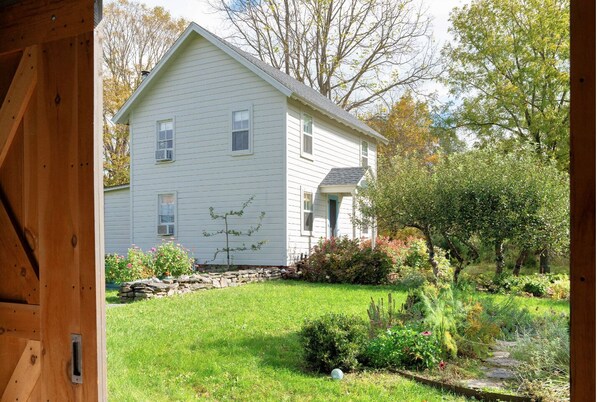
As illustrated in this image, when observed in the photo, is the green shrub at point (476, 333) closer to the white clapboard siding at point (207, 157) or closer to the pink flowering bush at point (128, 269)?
the pink flowering bush at point (128, 269)

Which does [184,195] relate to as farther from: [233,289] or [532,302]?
[532,302]

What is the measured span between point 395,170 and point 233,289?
17.7ft

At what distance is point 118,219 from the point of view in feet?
59.9

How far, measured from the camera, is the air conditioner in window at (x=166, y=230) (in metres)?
16.7

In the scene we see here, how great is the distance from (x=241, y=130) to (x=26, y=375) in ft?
44.6

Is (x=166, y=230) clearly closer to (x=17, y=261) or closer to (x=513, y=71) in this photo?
(x=513, y=71)

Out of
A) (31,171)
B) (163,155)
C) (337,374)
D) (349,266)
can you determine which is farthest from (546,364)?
(163,155)

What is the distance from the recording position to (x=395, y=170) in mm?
13445

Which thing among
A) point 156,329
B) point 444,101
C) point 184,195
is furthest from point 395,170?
point 444,101

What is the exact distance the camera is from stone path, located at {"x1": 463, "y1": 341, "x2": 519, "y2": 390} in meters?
4.75

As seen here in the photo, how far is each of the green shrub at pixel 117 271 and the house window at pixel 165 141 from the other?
524 centimetres

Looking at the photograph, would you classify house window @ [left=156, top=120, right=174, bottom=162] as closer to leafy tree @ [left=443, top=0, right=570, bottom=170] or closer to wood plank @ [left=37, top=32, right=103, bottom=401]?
leafy tree @ [left=443, top=0, right=570, bottom=170]

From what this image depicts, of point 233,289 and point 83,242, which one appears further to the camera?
point 233,289

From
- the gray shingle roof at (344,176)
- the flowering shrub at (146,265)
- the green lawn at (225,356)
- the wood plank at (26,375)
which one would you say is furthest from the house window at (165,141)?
A: the wood plank at (26,375)
